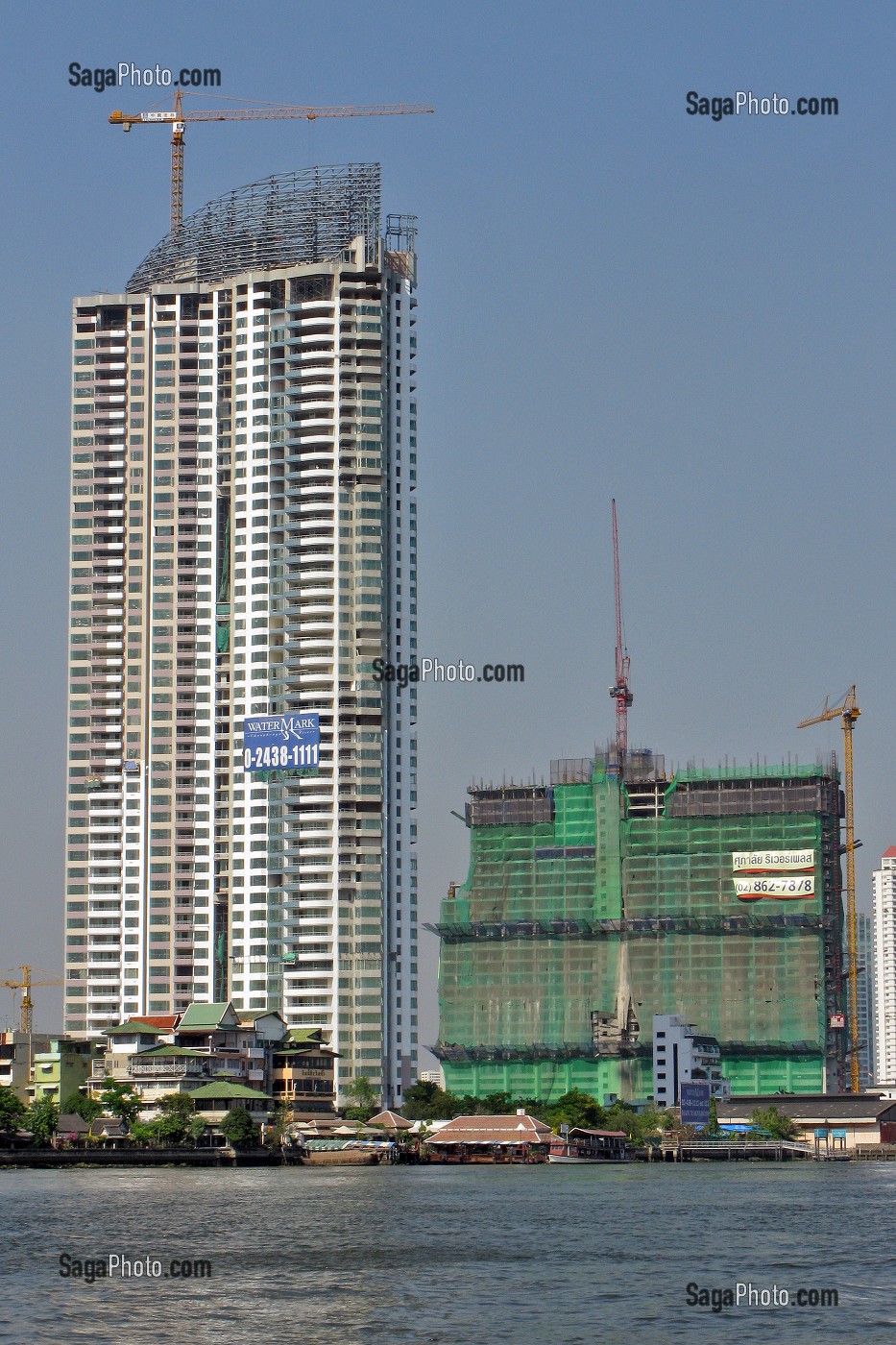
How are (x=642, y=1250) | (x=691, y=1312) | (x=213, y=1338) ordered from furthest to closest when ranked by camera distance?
(x=642, y=1250) → (x=691, y=1312) → (x=213, y=1338)

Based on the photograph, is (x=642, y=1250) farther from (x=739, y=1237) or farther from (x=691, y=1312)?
(x=691, y=1312)

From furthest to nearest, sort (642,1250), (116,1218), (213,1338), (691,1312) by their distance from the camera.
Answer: (116,1218)
(642,1250)
(691,1312)
(213,1338)

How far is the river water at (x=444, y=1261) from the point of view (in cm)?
7681

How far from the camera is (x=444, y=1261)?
9819cm

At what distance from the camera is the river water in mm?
76812

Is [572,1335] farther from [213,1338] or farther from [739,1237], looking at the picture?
[739,1237]

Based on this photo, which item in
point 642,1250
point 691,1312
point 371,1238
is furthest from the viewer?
point 371,1238

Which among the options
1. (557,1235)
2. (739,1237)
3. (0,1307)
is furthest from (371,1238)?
(0,1307)

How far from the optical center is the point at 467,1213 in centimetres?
13012

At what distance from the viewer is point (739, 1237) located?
364 feet

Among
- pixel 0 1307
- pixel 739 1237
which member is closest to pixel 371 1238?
pixel 739 1237

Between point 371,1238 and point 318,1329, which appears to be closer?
point 318,1329

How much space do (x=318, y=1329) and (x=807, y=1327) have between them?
56.3 ft

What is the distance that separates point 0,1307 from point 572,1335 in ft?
73.9
